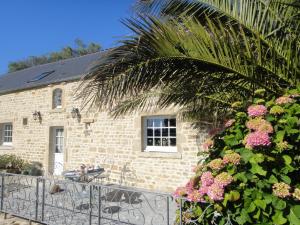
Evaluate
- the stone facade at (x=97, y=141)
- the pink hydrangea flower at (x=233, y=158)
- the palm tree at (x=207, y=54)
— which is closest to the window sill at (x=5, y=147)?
the stone facade at (x=97, y=141)

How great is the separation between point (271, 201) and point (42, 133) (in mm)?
12595

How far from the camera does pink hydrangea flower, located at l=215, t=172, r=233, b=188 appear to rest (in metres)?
2.51

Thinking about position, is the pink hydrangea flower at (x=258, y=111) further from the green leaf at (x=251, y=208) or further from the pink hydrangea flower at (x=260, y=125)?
the green leaf at (x=251, y=208)

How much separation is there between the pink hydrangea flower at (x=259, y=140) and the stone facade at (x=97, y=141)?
6498mm

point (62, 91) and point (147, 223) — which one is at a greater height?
point (62, 91)

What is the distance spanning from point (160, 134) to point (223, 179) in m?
7.67

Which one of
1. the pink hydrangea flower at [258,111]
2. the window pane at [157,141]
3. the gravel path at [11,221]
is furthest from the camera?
the window pane at [157,141]

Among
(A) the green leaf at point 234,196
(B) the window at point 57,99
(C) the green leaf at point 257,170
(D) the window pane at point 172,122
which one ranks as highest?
(B) the window at point 57,99

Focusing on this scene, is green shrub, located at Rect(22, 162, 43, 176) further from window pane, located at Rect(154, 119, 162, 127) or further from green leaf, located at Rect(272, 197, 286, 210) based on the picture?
green leaf, located at Rect(272, 197, 286, 210)

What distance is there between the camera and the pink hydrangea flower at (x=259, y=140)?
2.50m

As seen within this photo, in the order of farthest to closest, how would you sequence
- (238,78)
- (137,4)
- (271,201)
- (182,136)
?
(182,136) → (137,4) → (238,78) → (271,201)

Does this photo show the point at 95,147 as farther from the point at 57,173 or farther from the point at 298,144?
the point at 298,144

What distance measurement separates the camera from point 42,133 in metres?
13.7

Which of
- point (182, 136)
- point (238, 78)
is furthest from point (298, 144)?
point (182, 136)
